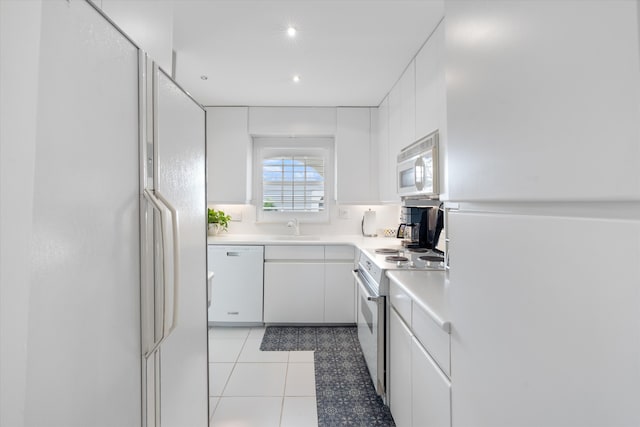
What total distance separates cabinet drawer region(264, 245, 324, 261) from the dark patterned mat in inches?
28.1

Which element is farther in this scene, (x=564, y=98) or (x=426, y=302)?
(x=426, y=302)

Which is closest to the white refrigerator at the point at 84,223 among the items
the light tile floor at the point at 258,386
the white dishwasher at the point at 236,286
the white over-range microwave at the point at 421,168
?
the light tile floor at the point at 258,386

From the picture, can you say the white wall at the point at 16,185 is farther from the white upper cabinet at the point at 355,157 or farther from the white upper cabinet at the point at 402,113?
the white upper cabinet at the point at 355,157

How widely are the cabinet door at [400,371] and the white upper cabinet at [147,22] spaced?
5.01 feet

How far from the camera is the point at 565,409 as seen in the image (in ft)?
1.50

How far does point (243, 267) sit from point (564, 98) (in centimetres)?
287

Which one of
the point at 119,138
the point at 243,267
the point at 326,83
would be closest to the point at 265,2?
the point at 326,83

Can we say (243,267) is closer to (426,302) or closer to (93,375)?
(426,302)

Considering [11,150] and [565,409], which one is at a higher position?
[11,150]

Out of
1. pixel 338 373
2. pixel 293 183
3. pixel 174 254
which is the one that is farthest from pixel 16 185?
pixel 293 183

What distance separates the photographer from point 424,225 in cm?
231

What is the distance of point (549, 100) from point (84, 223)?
85 centimetres

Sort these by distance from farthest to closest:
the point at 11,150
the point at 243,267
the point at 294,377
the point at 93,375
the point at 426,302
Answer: the point at 243,267 < the point at 294,377 < the point at 426,302 < the point at 93,375 < the point at 11,150

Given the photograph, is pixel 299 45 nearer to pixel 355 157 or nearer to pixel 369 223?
pixel 355 157
